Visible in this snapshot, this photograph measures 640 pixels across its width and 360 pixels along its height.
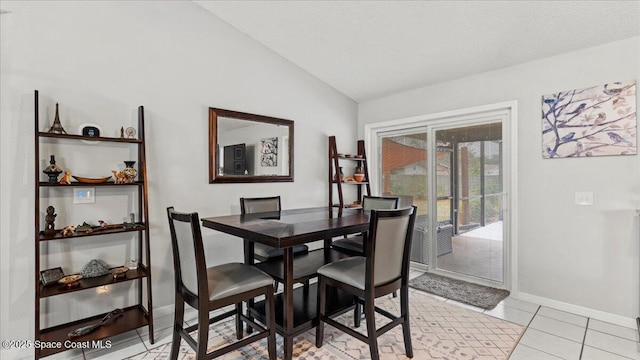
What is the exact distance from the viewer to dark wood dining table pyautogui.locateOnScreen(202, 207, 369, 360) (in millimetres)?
1985

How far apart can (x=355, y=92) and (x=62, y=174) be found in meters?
3.49

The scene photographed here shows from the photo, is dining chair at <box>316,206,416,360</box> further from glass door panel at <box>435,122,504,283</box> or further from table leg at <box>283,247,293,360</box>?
glass door panel at <box>435,122,504,283</box>

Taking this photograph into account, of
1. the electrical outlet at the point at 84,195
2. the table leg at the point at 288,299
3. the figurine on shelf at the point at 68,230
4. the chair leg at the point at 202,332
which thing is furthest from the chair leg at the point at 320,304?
the electrical outlet at the point at 84,195

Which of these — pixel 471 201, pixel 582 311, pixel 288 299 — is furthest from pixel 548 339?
pixel 288 299

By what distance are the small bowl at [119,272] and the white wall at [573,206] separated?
3.77m

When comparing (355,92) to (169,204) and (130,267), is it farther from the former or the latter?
(130,267)

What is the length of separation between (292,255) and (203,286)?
0.58 m

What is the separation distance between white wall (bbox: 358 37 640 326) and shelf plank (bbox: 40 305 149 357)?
367 centimetres

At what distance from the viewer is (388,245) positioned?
208 cm

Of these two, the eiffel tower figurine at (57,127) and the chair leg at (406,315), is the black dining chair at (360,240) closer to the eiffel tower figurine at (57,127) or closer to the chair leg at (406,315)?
the chair leg at (406,315)

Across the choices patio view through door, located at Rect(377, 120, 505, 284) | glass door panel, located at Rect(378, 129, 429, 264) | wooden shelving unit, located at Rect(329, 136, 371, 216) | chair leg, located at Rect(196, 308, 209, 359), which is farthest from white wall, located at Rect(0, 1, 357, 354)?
patio view through door, located at Rect(377, 120, 505, 284)

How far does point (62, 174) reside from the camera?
94.0 inches

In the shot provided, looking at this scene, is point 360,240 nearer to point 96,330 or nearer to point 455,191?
point 455,191

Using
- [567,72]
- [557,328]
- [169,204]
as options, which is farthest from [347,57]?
[557,328]
